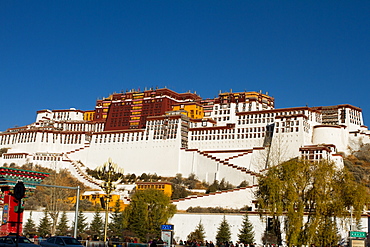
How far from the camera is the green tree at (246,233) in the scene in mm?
44844

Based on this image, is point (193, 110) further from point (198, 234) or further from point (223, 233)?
point (223, 233)

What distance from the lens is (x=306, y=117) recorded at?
269ft

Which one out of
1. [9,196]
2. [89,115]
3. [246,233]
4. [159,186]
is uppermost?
[89,115]

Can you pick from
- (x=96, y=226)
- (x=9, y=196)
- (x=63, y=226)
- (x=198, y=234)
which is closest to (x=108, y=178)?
(x=9, y=196)

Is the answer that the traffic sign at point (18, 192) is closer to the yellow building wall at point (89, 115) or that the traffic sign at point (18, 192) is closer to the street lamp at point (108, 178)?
the street lamp at point (108, 178)

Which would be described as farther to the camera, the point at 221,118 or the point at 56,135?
the point at 56,135

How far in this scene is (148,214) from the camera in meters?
51.7

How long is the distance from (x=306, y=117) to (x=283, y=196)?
50.6 m

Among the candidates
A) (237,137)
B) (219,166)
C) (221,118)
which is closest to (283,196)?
(219,166)

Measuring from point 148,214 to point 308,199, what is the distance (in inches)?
883

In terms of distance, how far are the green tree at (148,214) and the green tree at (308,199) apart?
60.4 ft

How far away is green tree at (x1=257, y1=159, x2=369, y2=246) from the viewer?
31.9 meters

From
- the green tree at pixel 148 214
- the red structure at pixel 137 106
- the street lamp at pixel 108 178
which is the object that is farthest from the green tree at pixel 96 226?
the red structure at pixel 137 106

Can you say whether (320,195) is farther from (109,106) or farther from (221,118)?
(109,106)
